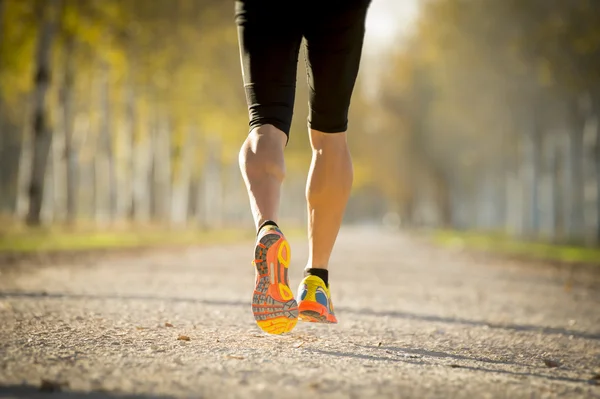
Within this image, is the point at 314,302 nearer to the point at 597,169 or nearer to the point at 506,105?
the point at 597,169

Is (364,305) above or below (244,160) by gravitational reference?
below

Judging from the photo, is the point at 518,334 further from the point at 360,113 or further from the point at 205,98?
the point at 360,113

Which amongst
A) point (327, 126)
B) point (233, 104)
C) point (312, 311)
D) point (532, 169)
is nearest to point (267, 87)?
point (327, 126)

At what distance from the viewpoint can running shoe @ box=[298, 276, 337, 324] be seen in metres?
2.97

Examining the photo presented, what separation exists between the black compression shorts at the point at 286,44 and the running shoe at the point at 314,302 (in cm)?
71

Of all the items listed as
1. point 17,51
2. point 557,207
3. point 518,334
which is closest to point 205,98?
point 17,51

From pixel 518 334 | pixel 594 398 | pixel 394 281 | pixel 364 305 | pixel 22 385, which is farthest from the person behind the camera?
pixel 394 281

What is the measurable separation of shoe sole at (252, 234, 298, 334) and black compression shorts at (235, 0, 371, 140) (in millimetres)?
660

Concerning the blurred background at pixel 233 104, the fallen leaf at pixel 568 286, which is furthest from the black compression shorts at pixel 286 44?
the blurred background at pixel 233 104

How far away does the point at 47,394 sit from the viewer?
1840 millimetres

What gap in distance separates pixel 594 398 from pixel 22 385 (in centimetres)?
172

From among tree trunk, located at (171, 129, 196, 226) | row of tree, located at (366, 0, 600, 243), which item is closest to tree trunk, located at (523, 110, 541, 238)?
row of tree, located at (366, 0, 600, 243)

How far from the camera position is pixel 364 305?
4.82 metres

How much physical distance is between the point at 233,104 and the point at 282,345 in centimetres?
2481
